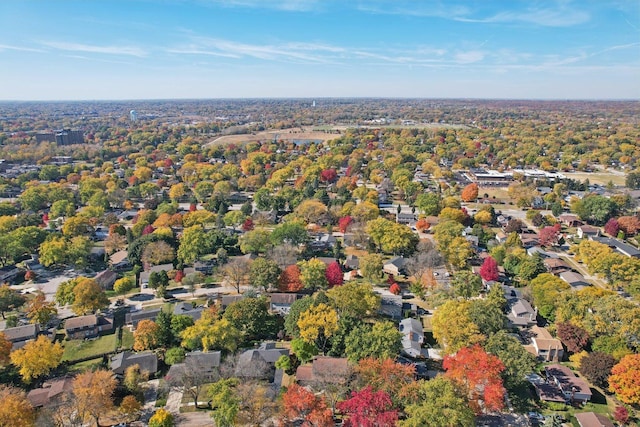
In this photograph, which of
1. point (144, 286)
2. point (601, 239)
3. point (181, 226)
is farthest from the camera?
point (181, 226)

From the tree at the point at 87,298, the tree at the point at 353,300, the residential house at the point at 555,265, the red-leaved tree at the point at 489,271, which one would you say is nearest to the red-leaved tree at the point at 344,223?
the red-leaved tree at the point at 489,271

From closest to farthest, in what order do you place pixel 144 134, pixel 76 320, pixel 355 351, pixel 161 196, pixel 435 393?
pixel 435 393, pixel 355 351, pixel 76 320, pixel 161 196, pixel 144 134

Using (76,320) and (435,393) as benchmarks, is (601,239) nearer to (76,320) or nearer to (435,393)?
(435,393)

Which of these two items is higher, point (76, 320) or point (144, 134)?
point (144, 134)

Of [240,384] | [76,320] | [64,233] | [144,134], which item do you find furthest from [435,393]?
[144,134]

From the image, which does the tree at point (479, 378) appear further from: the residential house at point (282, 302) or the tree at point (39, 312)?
the tree at point (39, 312)

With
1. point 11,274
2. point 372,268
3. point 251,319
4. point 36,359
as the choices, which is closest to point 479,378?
point 251,319

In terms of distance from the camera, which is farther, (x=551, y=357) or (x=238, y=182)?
(x=238, y=182)
